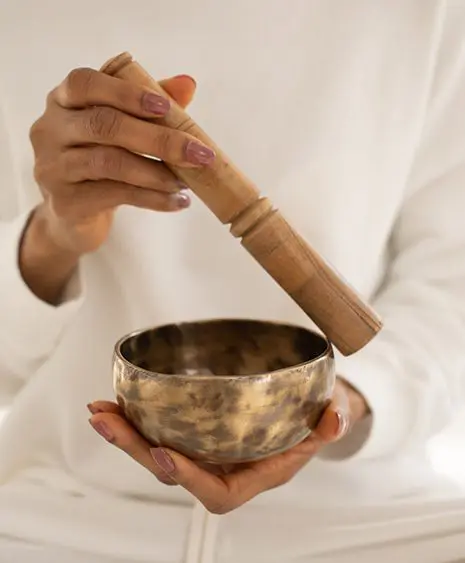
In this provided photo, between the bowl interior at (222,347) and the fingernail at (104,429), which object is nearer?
the fingernail at (104,429)

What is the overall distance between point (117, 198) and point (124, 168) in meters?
0.05

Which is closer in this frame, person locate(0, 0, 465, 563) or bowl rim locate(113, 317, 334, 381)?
bowl rim locate(113, 317, 334, 381)

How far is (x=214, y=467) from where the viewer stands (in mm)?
700

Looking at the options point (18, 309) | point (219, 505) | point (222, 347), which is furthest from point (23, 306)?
point (219, 505)

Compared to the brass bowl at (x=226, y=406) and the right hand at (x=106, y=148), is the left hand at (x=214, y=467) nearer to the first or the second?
the brass bowl at (x=226, y=406)

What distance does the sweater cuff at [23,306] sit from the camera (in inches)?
33.8

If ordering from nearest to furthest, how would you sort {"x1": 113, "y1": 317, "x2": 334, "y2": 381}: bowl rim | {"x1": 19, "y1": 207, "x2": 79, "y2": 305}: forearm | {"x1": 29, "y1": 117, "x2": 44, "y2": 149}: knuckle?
{"x1": 113, "y1": 317, "x2": 334, "y2": 381}: bowl rim, {"x1": 29, "y1": 117, "x2": 44, "y2": 149}: knuckle, {"x1": 19, "y1": 207, "x2": 79, "y2": 305}: forearm

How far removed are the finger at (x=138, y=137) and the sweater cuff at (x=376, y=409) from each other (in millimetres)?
333

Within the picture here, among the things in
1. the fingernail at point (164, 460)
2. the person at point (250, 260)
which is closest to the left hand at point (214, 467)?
the fingernail at point (164, 460)

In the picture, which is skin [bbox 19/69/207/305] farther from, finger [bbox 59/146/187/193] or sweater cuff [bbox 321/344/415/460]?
sweater cuff [bbox 321/344/415/460]

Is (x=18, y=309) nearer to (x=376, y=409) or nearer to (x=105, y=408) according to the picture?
(x=105, y=408)

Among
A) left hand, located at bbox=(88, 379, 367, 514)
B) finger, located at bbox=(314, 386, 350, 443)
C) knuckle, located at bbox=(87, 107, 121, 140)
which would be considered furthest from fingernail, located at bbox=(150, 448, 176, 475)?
knuckle, located at bbox=(87, 107, 121, 140)

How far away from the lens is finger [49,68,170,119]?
0.61 meters

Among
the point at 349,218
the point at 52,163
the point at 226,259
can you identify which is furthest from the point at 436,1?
the point at 52,163
